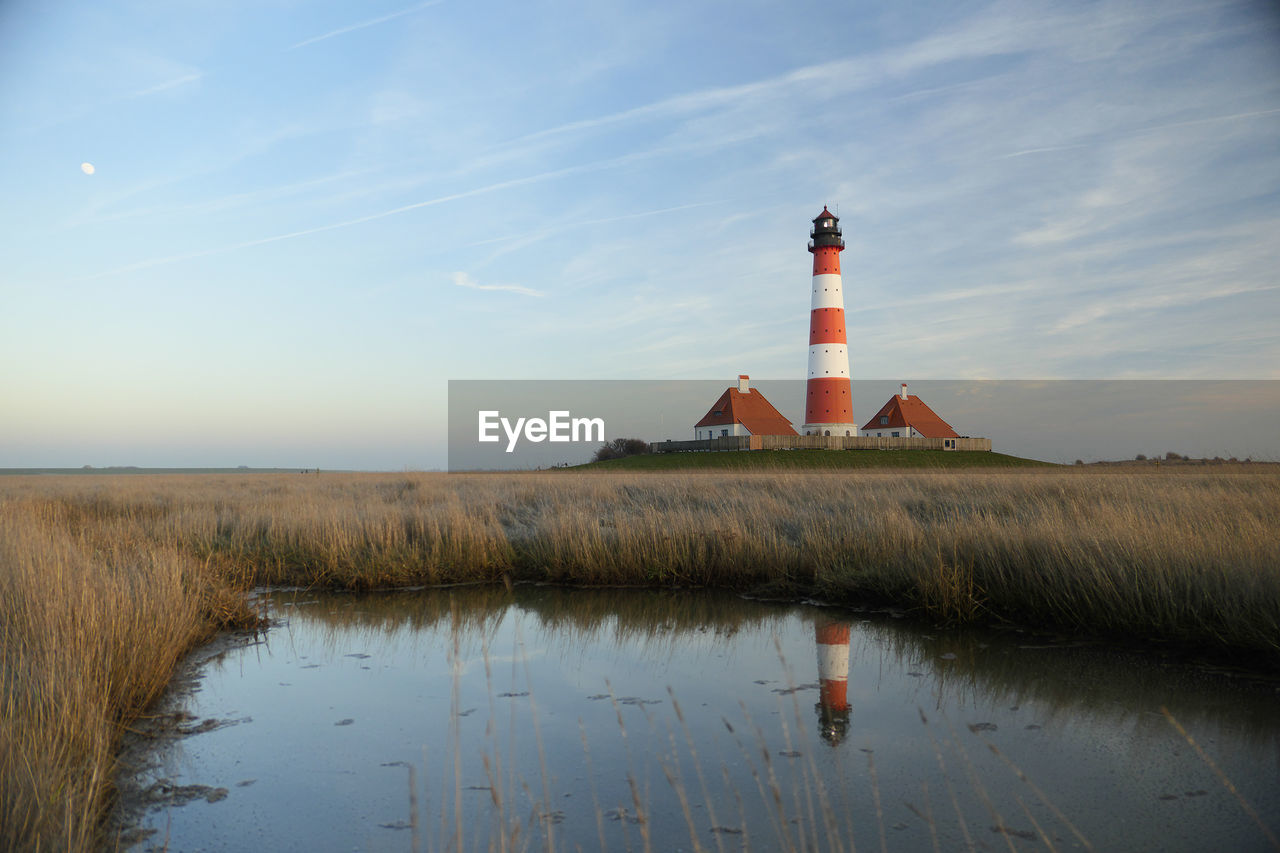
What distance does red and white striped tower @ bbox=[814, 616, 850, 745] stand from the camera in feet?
14.4

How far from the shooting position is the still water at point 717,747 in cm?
317

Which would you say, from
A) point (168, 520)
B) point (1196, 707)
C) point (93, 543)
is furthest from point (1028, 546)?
point (168, 520)

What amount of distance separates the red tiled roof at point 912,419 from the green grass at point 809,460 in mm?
6971

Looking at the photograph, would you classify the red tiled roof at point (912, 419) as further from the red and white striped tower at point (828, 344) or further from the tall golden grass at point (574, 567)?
the tall golden grass at point (574, 567)

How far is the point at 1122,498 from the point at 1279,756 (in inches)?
380

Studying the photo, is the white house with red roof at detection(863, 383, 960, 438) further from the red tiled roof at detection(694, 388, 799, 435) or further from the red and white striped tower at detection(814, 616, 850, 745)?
the red and white striped tower at detection(814, 616, 850, 745)

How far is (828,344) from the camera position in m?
40.7

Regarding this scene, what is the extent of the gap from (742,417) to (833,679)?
4246cm

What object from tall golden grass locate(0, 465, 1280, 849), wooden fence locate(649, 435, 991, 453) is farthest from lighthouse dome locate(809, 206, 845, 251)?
tall golden grass locate(0, 465, 1280, 849)

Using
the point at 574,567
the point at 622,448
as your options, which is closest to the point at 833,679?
the point at 574,567

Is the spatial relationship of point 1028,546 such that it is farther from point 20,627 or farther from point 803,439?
point 803,439

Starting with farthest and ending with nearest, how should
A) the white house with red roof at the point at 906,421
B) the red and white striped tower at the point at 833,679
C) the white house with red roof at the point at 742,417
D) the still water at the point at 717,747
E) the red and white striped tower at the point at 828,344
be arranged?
the white house with red roof at the point at 906,421, the white house with red roof at the point at 742,417, the red and white striped tower at the point at 828,344, the red and white striped tower at the point at 833,679, the still water at the point at 717,747

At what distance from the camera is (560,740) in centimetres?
425

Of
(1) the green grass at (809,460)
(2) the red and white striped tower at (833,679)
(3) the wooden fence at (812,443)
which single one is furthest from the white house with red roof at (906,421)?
(2) the red and white striped tower at (833,679)
